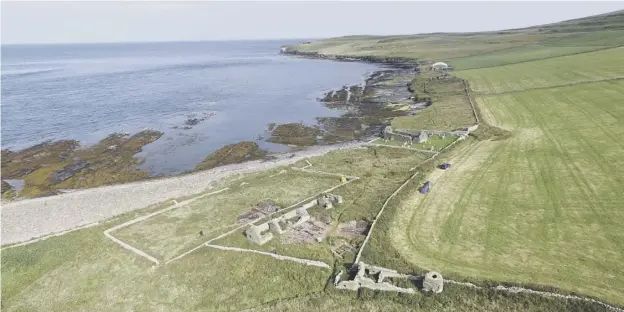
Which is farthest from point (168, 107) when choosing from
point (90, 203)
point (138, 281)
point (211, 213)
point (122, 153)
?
point (138, 281)

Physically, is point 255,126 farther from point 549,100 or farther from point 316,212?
point 549,100

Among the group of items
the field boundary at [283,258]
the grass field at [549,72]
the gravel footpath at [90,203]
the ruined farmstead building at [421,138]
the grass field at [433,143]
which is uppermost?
the grass field at [549,72]

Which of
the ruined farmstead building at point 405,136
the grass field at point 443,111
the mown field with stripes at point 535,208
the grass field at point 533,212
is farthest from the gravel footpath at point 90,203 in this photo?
the grass field at point 443,111

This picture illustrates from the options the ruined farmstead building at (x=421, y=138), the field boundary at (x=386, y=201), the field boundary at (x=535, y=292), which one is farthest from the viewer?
the ruined farmstead building at (x=421, y=138)

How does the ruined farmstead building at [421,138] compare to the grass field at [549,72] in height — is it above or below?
below

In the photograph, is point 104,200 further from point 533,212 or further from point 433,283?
point 533,212

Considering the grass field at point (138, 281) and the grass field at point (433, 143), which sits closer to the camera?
the grass field at point (138, 281)

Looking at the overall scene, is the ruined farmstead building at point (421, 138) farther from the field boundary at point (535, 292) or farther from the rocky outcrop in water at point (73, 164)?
the rocky outcrop in water at point (73, 164)
